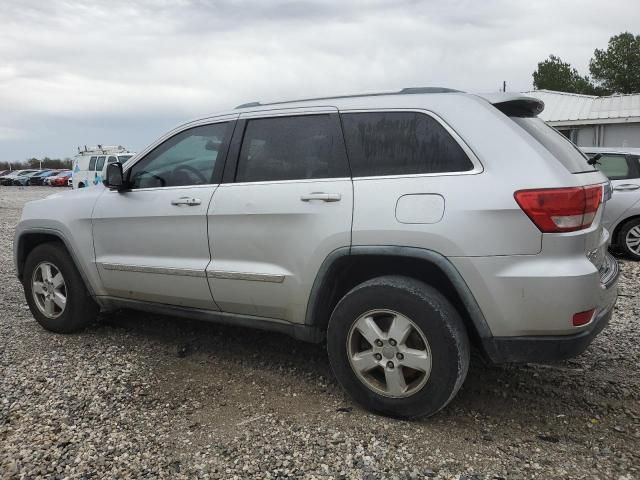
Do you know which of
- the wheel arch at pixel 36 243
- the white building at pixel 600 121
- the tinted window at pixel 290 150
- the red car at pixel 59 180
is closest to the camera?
the tinted window at pixel 290 150

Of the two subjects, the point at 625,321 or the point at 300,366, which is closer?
the point at 300,366

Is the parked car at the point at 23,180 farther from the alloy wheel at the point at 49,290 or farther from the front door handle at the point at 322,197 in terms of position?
the front door handle at the point at 322,197

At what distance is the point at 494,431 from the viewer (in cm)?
315

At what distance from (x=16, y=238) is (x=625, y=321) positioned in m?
5.42

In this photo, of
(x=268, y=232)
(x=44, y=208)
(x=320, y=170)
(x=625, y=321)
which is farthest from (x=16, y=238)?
(x=625, y=321)

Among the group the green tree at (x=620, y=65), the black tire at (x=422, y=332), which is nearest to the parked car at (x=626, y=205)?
the black tire at (x=422, y=332)

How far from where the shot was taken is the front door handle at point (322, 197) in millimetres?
3264

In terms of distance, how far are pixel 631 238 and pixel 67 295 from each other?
727cm

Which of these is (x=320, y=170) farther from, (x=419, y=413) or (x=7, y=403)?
(x=7, y=403)

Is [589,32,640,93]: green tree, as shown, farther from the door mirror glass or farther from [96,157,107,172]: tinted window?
the door mirror glass

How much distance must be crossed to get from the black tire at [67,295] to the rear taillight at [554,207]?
3.54 meters

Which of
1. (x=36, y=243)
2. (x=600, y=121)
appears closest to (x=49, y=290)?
(x=36, y=243)

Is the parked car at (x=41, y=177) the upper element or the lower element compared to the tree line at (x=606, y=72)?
lower

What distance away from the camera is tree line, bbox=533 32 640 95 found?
44.2m
